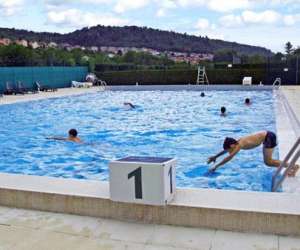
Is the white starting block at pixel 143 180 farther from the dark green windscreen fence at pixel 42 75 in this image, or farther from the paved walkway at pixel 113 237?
the dark green windscreen fence at pixel 42 75

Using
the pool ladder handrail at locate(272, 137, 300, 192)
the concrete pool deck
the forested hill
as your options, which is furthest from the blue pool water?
the forested hill

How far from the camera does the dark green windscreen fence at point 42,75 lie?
70.3 ft

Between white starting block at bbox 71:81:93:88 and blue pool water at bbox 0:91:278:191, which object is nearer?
blue pool water at bbox 0:91:278:191

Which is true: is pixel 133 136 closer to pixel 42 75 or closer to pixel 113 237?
pixel 113 237

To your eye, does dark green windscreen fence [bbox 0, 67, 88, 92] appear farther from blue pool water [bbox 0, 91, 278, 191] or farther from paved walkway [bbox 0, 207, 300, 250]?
paved walkway [bbox 0, 207, 300, 250]

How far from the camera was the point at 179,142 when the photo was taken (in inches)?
377

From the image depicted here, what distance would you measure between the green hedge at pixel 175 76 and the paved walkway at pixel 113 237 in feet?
80.2

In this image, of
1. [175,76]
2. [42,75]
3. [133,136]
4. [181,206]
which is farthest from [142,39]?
[181,206]

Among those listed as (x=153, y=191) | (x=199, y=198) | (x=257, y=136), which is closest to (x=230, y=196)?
(x=199, y=198)

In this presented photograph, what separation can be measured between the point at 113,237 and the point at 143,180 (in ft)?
1.70

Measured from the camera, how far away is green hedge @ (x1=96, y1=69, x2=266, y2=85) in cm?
2702

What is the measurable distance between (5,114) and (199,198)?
12031 mm

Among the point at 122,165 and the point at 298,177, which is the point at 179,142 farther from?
the point at 122,165

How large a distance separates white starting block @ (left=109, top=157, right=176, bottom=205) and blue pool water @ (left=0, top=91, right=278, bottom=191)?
2.69 metres
